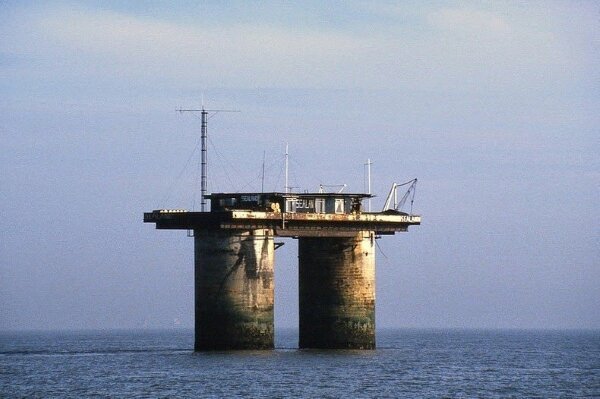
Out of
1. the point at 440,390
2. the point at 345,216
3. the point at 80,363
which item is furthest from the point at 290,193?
the point at 440,390

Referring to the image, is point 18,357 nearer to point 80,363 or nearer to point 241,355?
point 80,363

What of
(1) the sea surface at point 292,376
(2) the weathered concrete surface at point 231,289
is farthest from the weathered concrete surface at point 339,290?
(2) the weathered concrete surface at point 231,289

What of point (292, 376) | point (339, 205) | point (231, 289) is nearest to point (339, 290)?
point (339, 205)

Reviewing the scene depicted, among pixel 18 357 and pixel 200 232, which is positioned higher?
pixel 200 232

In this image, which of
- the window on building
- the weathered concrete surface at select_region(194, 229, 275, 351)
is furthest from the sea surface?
the window on building

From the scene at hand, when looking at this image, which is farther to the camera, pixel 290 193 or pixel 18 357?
pixel 18 357

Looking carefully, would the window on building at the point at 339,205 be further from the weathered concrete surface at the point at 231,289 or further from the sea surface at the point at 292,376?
the sea surface at the point at 292,376
